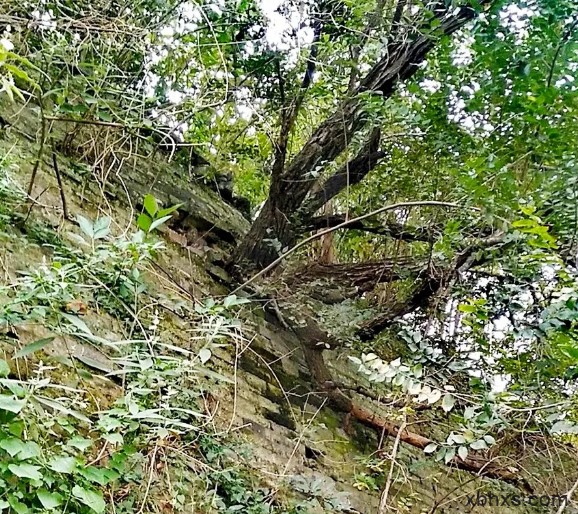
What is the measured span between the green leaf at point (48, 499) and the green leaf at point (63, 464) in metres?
0.04

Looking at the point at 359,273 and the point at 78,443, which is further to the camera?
the point at 359,273

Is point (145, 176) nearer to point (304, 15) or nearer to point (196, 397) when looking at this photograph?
point (304, 15)

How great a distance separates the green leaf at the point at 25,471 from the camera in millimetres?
854

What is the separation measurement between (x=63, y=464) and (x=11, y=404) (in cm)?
14

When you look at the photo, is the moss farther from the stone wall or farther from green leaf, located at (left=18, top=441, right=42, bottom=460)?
green leaf, located at (left=18, top=441, right=42, bottom=460)

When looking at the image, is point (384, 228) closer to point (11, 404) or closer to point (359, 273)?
point (359, 273)

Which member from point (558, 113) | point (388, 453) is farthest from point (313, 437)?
point (558, 113)

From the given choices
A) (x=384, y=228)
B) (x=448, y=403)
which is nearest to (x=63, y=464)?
(x=448, y=403)

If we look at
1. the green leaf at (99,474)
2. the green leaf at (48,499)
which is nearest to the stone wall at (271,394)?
the green leaf at (99,474)

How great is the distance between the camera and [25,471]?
86cm

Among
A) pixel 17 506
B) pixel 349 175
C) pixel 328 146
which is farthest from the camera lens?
pixel 349 175

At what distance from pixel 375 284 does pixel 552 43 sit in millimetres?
1249

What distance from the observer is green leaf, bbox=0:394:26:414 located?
86 cm

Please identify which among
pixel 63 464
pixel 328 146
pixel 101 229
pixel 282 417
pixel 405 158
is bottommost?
pixel 282 417
